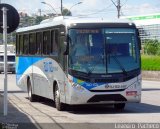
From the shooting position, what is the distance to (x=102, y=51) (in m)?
16.8

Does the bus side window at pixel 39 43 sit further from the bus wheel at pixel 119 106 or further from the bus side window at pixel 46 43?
the bus wheel at pixel 119 106

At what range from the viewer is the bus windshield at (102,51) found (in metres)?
16.6

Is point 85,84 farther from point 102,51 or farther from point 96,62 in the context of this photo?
point 102,51

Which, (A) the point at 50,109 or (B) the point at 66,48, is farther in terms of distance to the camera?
(A) the point at 50,109

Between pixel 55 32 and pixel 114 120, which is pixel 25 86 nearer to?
pixel 55 32

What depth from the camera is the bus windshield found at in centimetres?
1658

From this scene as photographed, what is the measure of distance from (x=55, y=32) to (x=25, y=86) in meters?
5.53

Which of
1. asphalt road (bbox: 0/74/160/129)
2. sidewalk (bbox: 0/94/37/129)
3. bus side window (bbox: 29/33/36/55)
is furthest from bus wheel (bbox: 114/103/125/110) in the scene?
bus side window (bbox: 29/33/36/55)

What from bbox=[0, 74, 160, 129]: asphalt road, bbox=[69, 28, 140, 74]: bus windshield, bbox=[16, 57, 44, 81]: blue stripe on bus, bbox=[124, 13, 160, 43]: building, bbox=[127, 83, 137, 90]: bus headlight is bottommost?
bbox=[0, 74, 160, 129]: asphalt road

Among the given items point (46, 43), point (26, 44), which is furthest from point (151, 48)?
point (46, 43)

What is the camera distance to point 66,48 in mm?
16609

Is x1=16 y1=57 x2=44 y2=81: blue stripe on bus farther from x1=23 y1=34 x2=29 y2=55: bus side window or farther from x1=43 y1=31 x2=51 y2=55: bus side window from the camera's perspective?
x1=43 y1=31 x2=51 y2=55: bus side window

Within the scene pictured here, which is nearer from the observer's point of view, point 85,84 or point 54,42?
point 85,84

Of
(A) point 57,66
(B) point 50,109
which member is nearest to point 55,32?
(A) point 57,66
